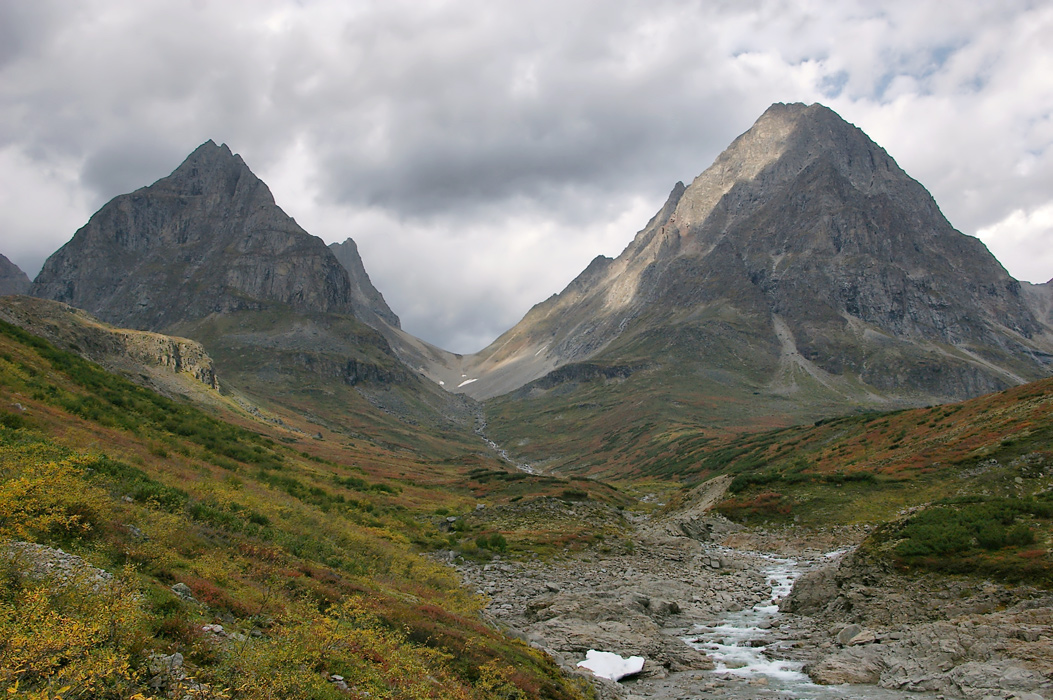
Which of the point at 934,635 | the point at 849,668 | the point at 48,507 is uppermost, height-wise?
the point at 48,507

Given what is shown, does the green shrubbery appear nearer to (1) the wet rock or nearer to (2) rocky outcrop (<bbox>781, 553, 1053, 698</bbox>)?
(2) rocky outcrop (<bbox>781, 553, 1053, 698</bbox>)

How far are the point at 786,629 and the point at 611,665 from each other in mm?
9492

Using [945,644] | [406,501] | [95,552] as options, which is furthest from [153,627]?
[406,501]

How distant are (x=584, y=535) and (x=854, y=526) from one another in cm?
2142

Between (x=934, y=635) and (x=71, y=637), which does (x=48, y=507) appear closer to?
(x=71, y=637)

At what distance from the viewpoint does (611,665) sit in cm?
1988

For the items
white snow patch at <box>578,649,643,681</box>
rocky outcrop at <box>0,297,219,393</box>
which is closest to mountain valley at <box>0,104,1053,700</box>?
white snow patch at <box>578,649,643,681</box>

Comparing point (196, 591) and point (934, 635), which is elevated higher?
point (934, 635)

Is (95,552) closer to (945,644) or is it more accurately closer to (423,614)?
(423,614)

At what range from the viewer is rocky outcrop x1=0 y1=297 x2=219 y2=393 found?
2943 inches

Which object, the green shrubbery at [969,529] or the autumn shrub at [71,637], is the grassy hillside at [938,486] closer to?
the green shrubbery at [969,529]

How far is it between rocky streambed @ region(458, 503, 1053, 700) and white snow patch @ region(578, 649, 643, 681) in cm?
40

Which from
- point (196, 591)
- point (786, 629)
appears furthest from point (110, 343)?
point (786, 629)

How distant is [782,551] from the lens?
144 ft
